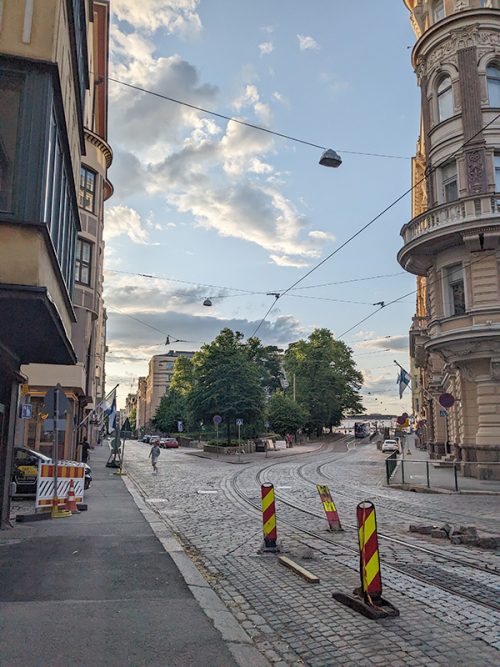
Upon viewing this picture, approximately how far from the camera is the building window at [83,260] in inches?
1168

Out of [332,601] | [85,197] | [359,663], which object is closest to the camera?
[359,663]

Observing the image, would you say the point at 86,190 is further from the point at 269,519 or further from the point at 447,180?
the point at 269,519

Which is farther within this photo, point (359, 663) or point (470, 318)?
point (470, 318)

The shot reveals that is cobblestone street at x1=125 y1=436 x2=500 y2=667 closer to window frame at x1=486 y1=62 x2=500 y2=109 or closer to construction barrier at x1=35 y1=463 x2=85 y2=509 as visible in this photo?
construction barrier at x1=35 y1=463 x2=85 y2=509

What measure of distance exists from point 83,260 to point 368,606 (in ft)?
87.1

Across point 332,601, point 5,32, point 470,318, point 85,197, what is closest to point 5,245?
point 5,32

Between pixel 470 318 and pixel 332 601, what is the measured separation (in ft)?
61.9

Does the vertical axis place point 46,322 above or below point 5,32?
below

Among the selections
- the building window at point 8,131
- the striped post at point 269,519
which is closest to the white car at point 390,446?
the striped post at point 269,519

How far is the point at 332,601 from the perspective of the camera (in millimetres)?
6781

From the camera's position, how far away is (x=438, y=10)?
1116 inches

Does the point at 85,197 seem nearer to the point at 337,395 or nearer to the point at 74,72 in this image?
the point at 74,72

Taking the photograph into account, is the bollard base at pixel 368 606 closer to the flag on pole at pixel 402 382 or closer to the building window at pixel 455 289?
the building window at pixel 455 289

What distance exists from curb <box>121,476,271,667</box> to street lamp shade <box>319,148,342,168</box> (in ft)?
32.7
